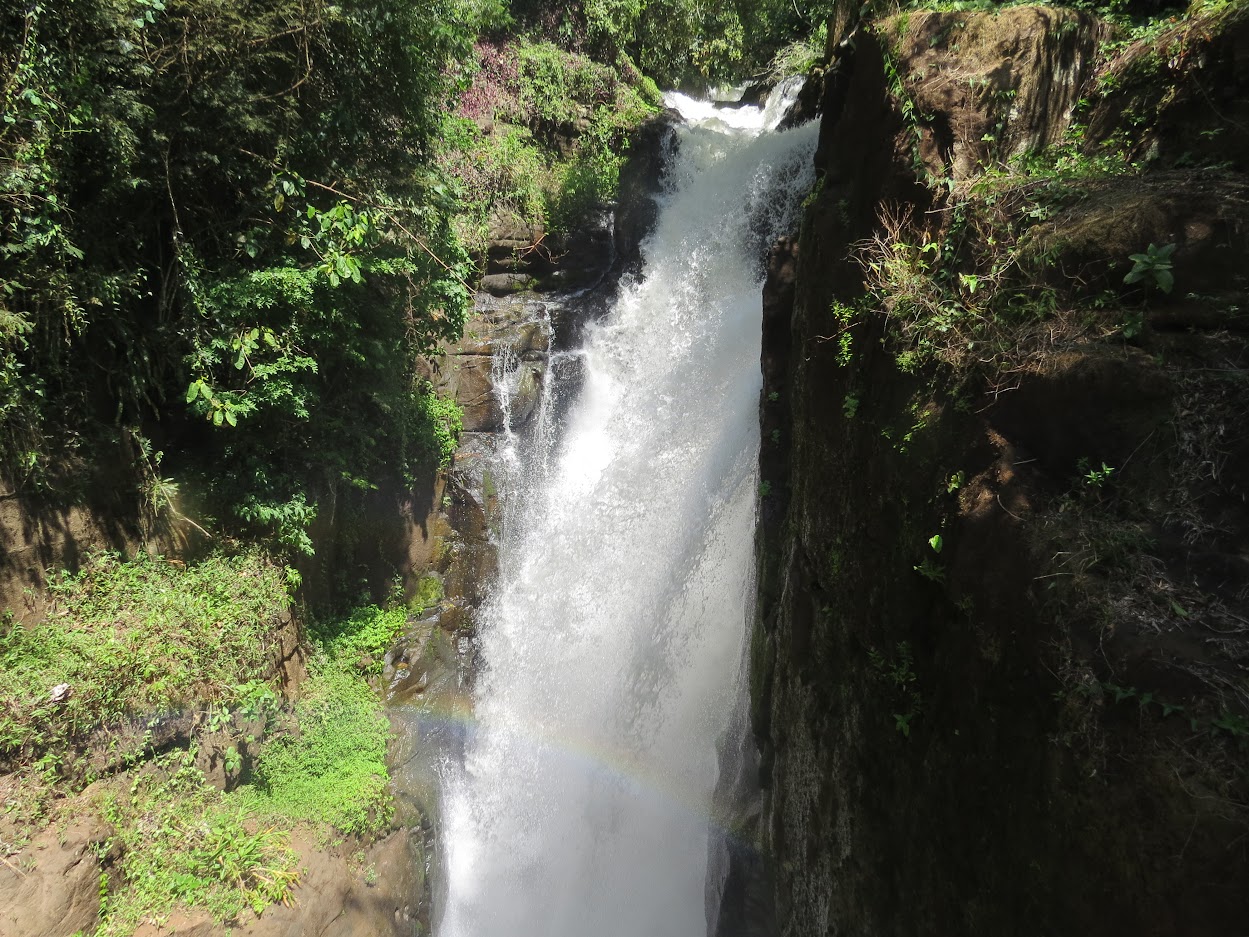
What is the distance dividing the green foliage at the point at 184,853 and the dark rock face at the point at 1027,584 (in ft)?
15.6

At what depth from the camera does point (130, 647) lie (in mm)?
5645

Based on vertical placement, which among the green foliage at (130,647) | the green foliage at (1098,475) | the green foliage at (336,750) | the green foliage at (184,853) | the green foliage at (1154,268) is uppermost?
the green foliage at (1154,268)

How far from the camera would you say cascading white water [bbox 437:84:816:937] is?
8.40 metres

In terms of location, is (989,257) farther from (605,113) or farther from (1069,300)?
(605,113)

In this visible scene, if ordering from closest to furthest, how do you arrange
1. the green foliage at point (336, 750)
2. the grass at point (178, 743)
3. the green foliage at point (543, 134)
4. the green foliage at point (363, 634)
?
the grass at point (178, 743)
the green foliage at point (336, 750)
the green foliage at point (363, 634)
the green foliage at point (543, 134)

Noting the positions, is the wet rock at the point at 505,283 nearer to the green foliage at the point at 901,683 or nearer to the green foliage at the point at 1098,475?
the green foliage at the point at 901,683

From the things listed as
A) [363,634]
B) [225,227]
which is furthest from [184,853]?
[225,227]

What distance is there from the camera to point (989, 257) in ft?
13.8

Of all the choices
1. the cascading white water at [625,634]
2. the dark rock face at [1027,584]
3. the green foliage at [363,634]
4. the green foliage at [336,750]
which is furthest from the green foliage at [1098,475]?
the green foliage at [363,634]

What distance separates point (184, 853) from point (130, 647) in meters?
1.81

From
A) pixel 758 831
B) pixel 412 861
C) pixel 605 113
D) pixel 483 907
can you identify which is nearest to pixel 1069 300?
pixel 758 831

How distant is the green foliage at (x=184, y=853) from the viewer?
5.14 m

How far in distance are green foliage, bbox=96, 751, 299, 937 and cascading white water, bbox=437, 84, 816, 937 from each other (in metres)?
2.89

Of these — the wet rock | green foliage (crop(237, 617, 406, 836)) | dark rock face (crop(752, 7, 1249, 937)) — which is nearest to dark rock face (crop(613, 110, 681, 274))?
the wet rock
